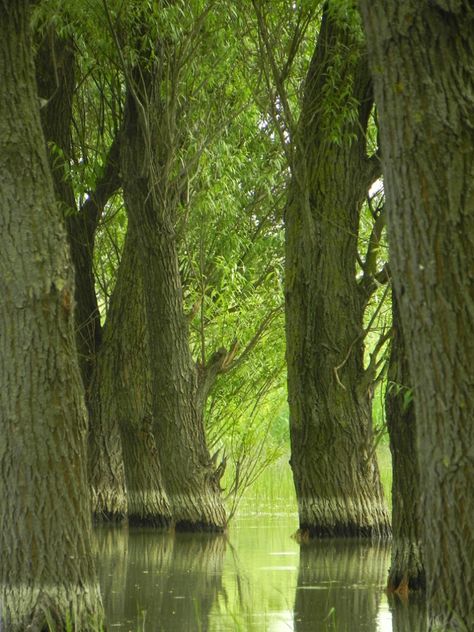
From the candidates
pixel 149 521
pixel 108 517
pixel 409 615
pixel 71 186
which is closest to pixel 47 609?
pixel 409 615

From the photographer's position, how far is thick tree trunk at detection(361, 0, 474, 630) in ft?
13.5

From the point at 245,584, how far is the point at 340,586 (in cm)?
67

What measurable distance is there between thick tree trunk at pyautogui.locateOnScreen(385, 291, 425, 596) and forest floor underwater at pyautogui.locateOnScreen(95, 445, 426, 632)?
0.24m

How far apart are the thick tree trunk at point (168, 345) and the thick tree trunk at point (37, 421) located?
6061 millimetres

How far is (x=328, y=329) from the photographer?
428 inches

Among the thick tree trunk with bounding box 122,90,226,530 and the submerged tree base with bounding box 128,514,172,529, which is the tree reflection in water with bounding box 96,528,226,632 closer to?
the submerged tree base with bounding box 128,514,172,529

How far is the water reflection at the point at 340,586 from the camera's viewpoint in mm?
6746

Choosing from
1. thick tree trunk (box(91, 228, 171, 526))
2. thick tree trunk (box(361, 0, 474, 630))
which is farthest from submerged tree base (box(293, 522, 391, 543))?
thick tree trunk (box(361, 0, 474, 630))

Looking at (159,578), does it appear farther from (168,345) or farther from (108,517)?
(108,517)

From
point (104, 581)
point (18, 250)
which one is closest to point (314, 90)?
point (104, 581)

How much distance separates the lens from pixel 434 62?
414 centimetres

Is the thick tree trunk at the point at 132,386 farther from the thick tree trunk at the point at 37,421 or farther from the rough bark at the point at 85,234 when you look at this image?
the thick tree trunk at the point at 37,421

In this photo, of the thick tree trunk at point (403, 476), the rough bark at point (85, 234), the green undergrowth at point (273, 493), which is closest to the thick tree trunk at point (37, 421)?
the thick tree trunk at point (403, 476)

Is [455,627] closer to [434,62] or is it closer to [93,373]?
[434,62]
